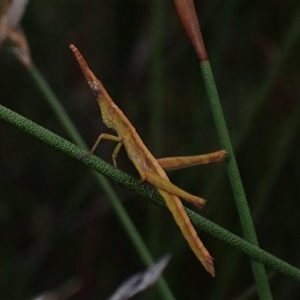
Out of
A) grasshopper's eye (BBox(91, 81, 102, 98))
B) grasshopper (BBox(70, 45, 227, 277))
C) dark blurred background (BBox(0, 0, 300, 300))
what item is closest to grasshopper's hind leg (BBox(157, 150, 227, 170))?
grasshopper (BBox(70, 45, 227, 277))

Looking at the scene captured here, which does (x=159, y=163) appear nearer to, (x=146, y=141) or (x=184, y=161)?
(x=184, y=161)

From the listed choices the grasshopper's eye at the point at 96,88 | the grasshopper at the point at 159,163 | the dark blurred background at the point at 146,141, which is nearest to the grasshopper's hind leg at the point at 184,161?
the grasshopper at the point at 159,163

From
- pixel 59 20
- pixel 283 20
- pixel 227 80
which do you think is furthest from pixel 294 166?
pixel 59 20

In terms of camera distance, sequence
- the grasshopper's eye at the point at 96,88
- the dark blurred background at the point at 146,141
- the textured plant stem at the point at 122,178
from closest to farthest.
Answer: the textured plant stem at the point at 122,178
the grasshopper's eye at the point at 96,88
the dark blurred background at the point at 146,141

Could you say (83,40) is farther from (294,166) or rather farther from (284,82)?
(294,166)

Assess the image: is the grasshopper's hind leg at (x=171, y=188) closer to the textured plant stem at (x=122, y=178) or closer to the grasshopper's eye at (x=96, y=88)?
the textured plant stem at (x=122, y=178)
